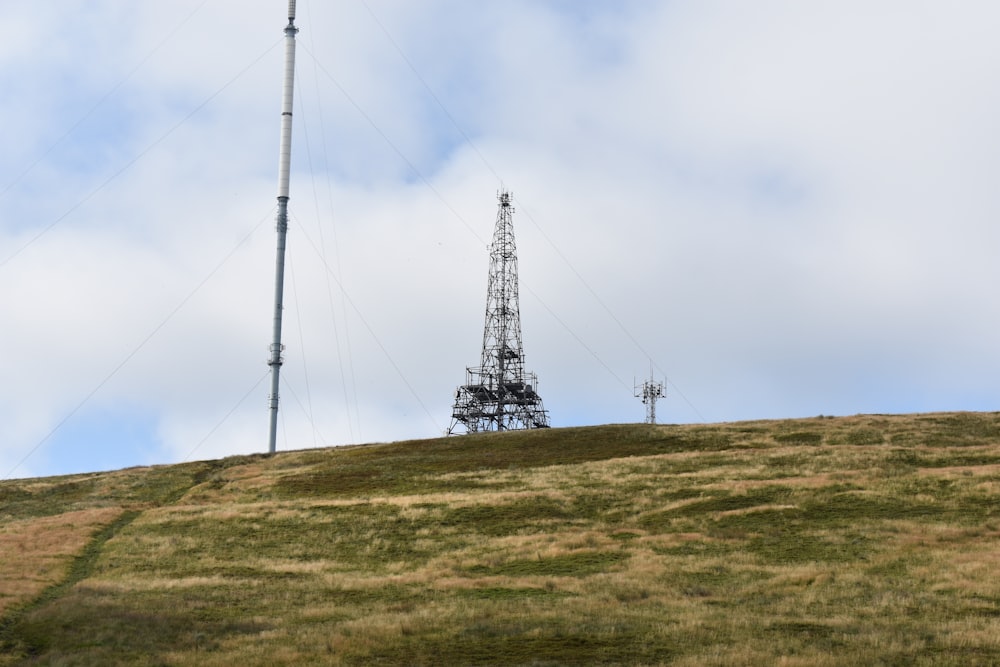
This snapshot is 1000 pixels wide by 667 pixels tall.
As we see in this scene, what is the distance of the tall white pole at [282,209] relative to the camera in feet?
330

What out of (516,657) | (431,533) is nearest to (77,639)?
(516,657)

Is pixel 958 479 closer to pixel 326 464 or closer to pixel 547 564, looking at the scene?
pixel 547 564

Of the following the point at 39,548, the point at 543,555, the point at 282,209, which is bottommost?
the point at 543,555

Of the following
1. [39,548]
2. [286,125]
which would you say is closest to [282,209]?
[286,125]

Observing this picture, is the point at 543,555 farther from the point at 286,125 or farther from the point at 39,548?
the point at 286,125

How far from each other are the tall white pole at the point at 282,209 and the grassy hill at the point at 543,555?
46.7ft

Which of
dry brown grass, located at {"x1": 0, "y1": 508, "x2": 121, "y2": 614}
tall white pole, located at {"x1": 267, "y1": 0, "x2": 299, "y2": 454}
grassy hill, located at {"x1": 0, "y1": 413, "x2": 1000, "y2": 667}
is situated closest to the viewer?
grassy hill, located at {"x1": 0, "y1": 413, "x2": 1000, "y2": 667}

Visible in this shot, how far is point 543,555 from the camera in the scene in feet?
156

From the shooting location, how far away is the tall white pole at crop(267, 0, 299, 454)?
101m

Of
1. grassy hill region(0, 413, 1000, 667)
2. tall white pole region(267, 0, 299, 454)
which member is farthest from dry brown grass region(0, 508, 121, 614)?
tall white pole region(267, 0, 299, 454)

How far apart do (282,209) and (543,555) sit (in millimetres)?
65947

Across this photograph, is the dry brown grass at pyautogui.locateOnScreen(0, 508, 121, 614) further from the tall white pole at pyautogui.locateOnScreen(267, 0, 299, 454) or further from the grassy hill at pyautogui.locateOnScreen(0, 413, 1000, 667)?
the tall white pole at pyautogui.locateOnScreen(267, 0, 299, 454)

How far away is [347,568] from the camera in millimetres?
47750

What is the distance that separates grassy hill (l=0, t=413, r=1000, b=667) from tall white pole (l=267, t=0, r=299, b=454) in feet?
46.7
